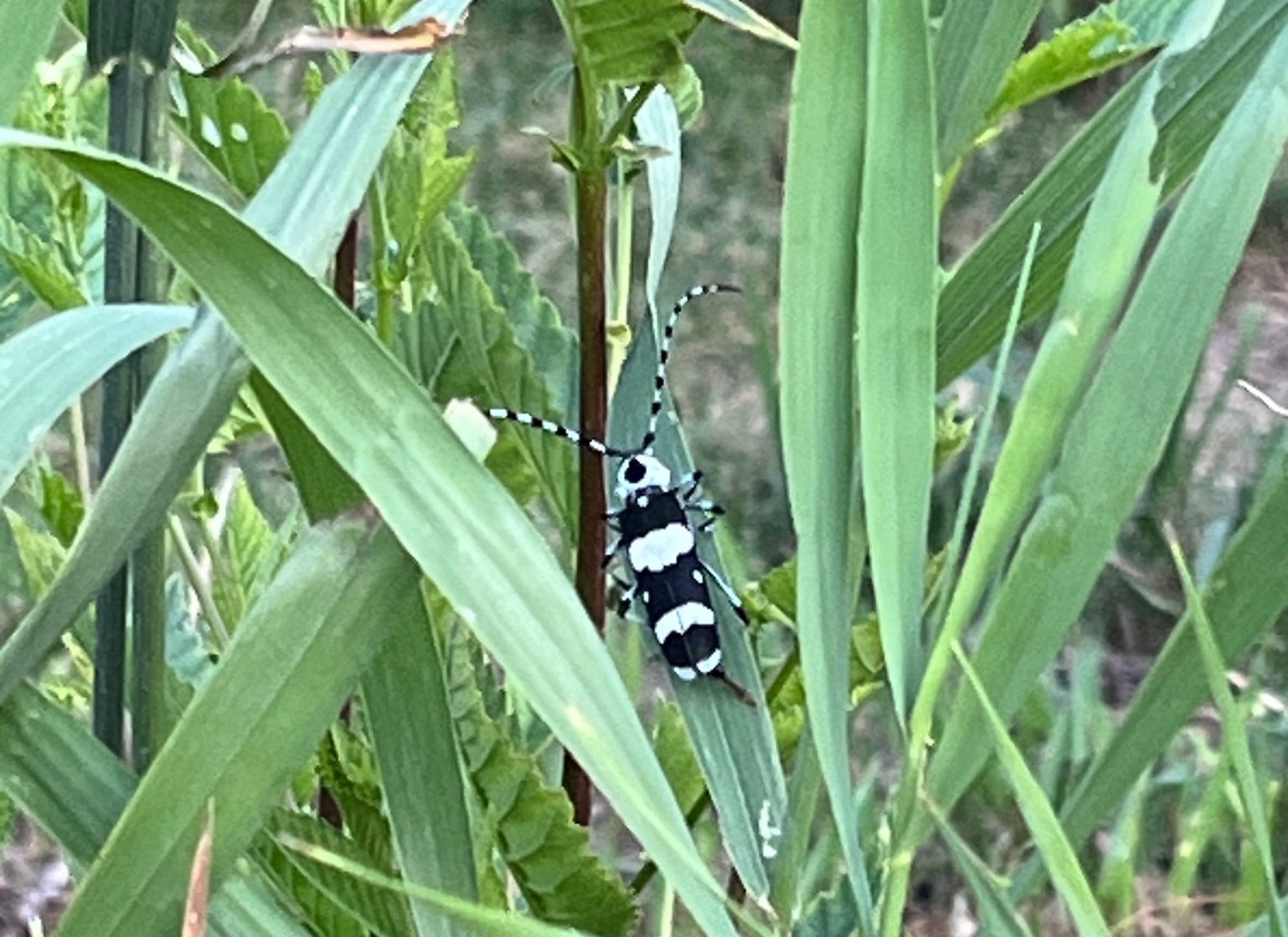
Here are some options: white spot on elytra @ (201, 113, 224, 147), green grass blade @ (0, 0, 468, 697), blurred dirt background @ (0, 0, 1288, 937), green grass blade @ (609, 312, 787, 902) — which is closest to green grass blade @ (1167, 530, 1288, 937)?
green grass blade @ (609, 312, 787, 902)

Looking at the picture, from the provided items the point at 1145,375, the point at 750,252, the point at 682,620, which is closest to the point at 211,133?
the point at 682,620

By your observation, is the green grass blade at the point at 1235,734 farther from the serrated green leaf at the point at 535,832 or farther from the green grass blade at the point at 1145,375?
the serrated green leaf at the point at 535,832

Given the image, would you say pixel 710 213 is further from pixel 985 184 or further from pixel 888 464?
pixel 888 464

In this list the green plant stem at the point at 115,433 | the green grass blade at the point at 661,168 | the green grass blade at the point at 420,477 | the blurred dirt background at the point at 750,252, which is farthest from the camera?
the blurred dirt background at the point at 750,252

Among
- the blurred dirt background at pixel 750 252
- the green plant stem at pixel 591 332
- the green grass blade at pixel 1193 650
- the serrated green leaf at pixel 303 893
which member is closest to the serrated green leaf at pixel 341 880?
the serrated green leaf at pixel 303 893

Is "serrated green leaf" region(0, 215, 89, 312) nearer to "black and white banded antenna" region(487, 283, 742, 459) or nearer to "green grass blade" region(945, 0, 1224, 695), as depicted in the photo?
"black and white banded antenna" region(487, 283, 742, 459)

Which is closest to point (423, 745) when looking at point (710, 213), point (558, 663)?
point (558, 663)
